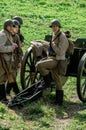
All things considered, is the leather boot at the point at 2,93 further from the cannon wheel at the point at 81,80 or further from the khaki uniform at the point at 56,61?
the cannon wheel at the point at 81,80

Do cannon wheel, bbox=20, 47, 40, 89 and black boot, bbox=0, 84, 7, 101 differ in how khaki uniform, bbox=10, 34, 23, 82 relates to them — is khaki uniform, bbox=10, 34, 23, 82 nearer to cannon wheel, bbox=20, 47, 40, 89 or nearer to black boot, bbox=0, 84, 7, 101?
black boot, bbox=0, 84, 7, 101

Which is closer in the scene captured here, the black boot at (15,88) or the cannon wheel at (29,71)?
the black boot at (15,88)

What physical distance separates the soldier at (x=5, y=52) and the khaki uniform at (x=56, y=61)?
649 millimetres

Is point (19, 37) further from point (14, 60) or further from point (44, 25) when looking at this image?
point (44, 25)

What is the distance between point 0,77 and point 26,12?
13.1 metres

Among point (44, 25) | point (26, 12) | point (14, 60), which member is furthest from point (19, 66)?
point (26, 12)

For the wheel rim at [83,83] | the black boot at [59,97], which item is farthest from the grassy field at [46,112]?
the wheel rim at [83,83]

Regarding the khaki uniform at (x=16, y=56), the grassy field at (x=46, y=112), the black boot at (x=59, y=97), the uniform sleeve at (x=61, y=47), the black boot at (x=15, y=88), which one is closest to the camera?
the grassy field at (x=46, y=112)

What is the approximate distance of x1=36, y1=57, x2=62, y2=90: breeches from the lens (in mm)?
10383

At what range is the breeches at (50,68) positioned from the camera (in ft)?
34.1

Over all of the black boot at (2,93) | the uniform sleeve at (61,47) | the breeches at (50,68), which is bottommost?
the black boot at (2,93)

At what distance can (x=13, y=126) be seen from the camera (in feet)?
28.9

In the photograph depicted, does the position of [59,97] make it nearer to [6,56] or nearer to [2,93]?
[2,93]

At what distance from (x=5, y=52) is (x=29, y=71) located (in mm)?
1317
